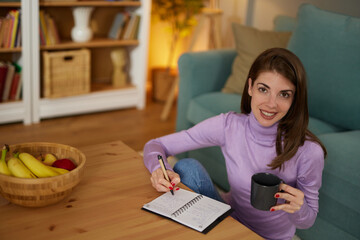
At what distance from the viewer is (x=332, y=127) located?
235 cm

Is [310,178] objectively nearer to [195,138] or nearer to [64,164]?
[195,138]

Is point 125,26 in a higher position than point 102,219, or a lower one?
higher

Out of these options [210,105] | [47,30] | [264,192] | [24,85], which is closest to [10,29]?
[47,30]

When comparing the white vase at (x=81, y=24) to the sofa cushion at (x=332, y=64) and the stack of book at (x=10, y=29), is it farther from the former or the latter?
the sofa cushion at (x=332, y=64)

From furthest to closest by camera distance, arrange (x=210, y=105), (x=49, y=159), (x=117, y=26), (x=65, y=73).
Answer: (x=117, y=26) < (x=65, y=73) < (x=210, y=105) < (x=49, y=159)

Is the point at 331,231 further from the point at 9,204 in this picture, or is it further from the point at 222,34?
the point at 222,34

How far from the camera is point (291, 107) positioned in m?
1.55

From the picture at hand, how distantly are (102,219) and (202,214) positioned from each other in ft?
0.94

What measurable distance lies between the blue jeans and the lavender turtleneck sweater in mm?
73

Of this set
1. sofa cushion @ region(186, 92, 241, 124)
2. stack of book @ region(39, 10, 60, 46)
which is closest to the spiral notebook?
sofa cushion @ region(186, 92, 241, 124)

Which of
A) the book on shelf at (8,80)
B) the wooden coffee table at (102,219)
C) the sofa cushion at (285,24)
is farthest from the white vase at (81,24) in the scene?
the wooden coffee table at (102,219)

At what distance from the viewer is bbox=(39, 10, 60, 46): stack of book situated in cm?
339

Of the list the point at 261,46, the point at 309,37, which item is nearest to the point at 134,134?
the point at 261,46

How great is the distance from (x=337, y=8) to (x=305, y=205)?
191 centimetres
